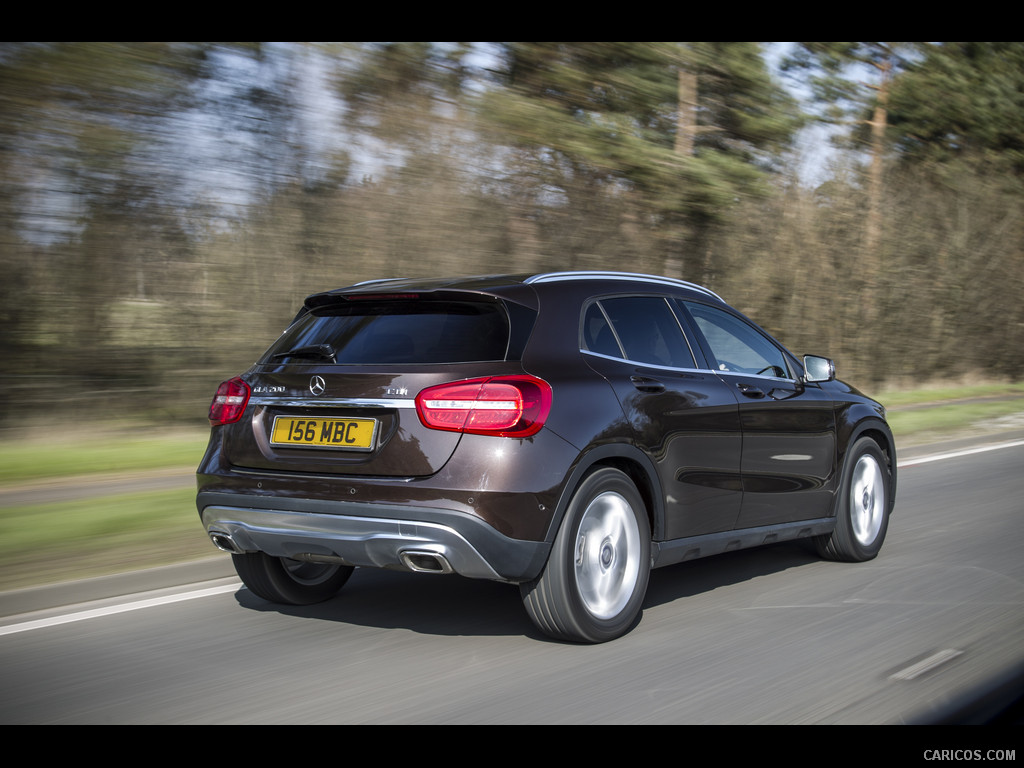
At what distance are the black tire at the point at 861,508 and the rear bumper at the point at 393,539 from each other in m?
2.89

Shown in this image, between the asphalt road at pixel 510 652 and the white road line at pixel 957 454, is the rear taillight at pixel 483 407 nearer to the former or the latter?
the asphalt road at pixel 510 652

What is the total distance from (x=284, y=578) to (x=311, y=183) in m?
7.91

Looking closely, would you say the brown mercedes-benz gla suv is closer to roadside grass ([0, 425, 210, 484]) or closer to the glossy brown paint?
the glossy brown paint

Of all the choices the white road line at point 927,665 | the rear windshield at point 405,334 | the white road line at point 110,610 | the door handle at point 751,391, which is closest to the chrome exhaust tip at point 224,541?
the rear windshield at point 405,334

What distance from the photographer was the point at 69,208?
443 inches

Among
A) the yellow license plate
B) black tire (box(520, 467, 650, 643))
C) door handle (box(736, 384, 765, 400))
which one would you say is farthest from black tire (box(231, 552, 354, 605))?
door handle (box(736, 384, 765, 400))

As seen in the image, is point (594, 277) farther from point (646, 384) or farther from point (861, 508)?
point (861, 508)

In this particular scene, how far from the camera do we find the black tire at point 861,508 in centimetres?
666

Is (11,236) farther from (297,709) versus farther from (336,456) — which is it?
(297,709)

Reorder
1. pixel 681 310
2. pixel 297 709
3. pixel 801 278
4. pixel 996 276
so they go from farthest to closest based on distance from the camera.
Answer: pixel 996 276 → pixel 801 278 → pixel 681 310 → pixel 297 709

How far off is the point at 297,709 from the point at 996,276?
1065 inches

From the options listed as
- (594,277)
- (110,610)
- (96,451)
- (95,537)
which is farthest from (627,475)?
(96,451)
